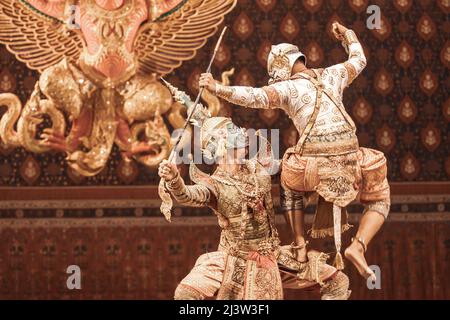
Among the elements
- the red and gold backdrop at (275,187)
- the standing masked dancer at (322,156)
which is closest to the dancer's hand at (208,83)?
the standing masked dancer at (322,156)

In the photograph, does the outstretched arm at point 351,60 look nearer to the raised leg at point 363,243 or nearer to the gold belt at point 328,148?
the gold belt at point 328,148

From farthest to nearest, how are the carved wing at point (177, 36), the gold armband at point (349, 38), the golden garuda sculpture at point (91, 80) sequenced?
the carved wing at point (177, 36), the golden garuda sculpture at point (91, 80), the gold armband at point (349, 38)

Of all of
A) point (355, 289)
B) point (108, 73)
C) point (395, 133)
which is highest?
point (108, 73)

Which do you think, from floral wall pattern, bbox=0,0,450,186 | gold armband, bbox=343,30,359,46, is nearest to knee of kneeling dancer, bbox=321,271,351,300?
gold armband, bbox=343,30,359,46

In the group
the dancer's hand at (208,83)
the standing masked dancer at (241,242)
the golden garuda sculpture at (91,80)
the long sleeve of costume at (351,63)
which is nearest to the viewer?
the dancer's hand at (208,83)

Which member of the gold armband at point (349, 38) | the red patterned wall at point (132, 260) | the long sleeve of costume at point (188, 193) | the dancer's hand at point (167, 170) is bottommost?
the red patterned wall at point (132, 260)

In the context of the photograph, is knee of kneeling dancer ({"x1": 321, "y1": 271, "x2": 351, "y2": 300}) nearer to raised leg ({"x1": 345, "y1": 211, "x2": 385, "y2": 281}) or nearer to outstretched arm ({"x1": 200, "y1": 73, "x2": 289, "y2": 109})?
raised leg ({"x1": 345, "y1": 211, "x2": 385, "y2": 281})

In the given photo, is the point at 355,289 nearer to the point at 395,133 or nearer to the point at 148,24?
the point at 395,133

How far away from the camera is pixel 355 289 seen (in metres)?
8.12

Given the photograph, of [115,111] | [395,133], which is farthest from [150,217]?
[395,133]

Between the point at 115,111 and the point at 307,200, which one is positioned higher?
the point at 115,111

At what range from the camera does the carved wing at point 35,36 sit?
26.5ft

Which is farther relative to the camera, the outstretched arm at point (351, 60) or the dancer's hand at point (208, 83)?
the outstretched arm at point (351, 60)
